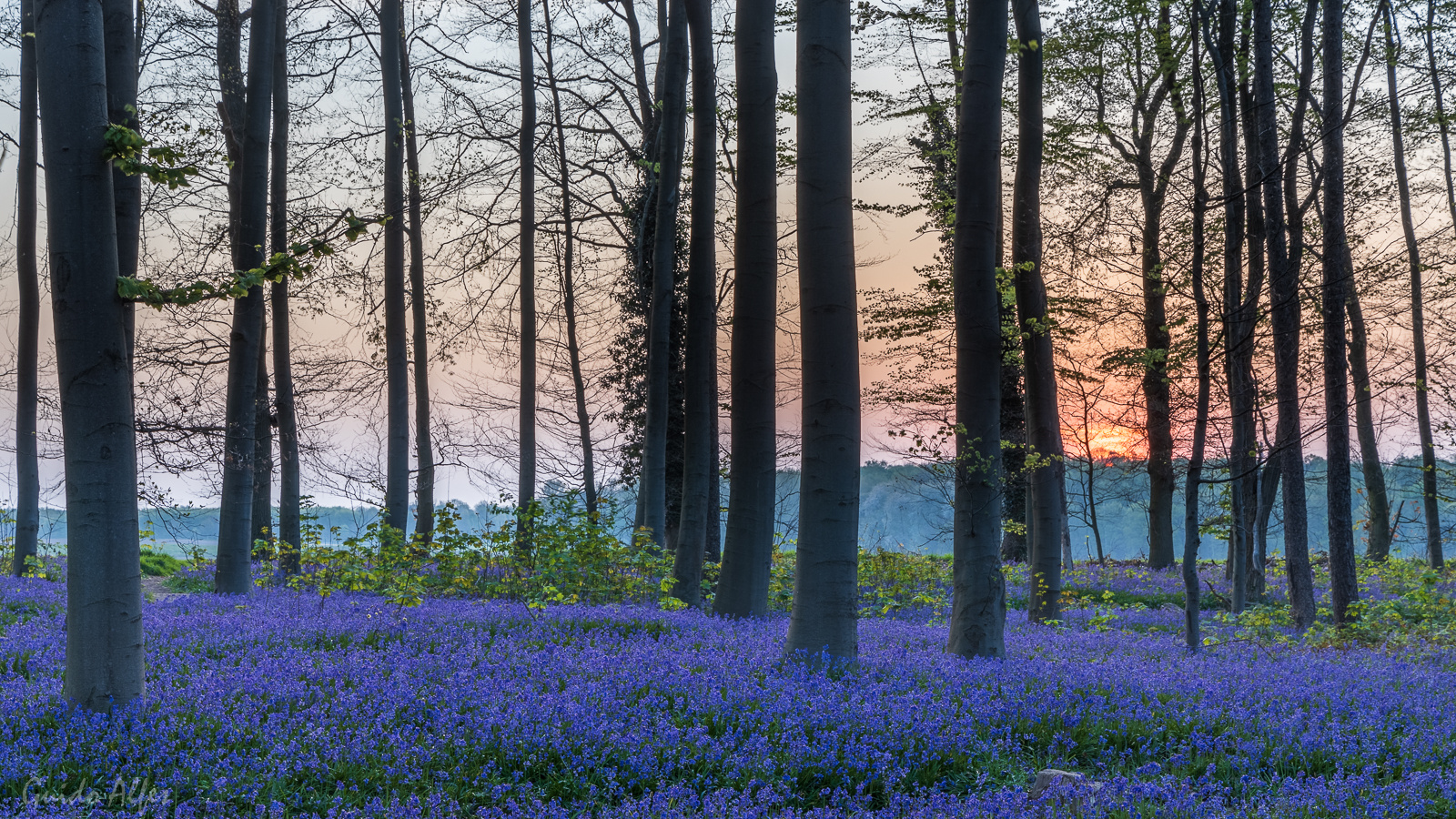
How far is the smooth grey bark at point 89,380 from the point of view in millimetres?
5156

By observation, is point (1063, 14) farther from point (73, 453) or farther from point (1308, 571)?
point (73, 453)

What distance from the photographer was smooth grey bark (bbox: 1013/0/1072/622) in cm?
1161

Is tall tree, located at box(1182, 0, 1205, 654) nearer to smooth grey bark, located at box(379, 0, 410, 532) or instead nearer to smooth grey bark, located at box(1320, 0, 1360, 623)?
smooth grey bark, located at box(1320, 0, 1360, 623)

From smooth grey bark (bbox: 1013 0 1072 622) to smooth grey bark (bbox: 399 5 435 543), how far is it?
13437 millimetres

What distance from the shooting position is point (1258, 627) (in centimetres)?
1224

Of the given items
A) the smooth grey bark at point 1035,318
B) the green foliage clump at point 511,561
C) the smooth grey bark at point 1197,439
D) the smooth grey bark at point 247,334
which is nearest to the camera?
the smooth grey bark at point 1197,439

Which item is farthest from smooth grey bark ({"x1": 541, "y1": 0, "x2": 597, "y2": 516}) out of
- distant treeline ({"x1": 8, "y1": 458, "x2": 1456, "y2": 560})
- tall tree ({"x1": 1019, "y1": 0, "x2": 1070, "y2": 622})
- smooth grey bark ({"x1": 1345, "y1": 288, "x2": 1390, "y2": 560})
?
smooth grey bark ({"x1": 1345, "y1": 288, "x2": 1390, "y2": 560})

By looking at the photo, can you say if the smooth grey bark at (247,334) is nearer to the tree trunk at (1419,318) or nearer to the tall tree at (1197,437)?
the tall tree at (1197,437)

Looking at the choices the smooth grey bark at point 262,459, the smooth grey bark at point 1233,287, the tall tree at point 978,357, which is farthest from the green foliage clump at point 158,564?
the smooth grey bark at point 1233,287

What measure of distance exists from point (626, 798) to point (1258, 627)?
1105 cm

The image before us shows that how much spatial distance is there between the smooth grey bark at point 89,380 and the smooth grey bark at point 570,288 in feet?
54.4

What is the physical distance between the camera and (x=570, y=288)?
2389 cm

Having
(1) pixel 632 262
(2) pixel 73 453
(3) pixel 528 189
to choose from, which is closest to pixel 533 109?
(3) pixel 528 189

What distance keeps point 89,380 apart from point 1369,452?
27.1 m
